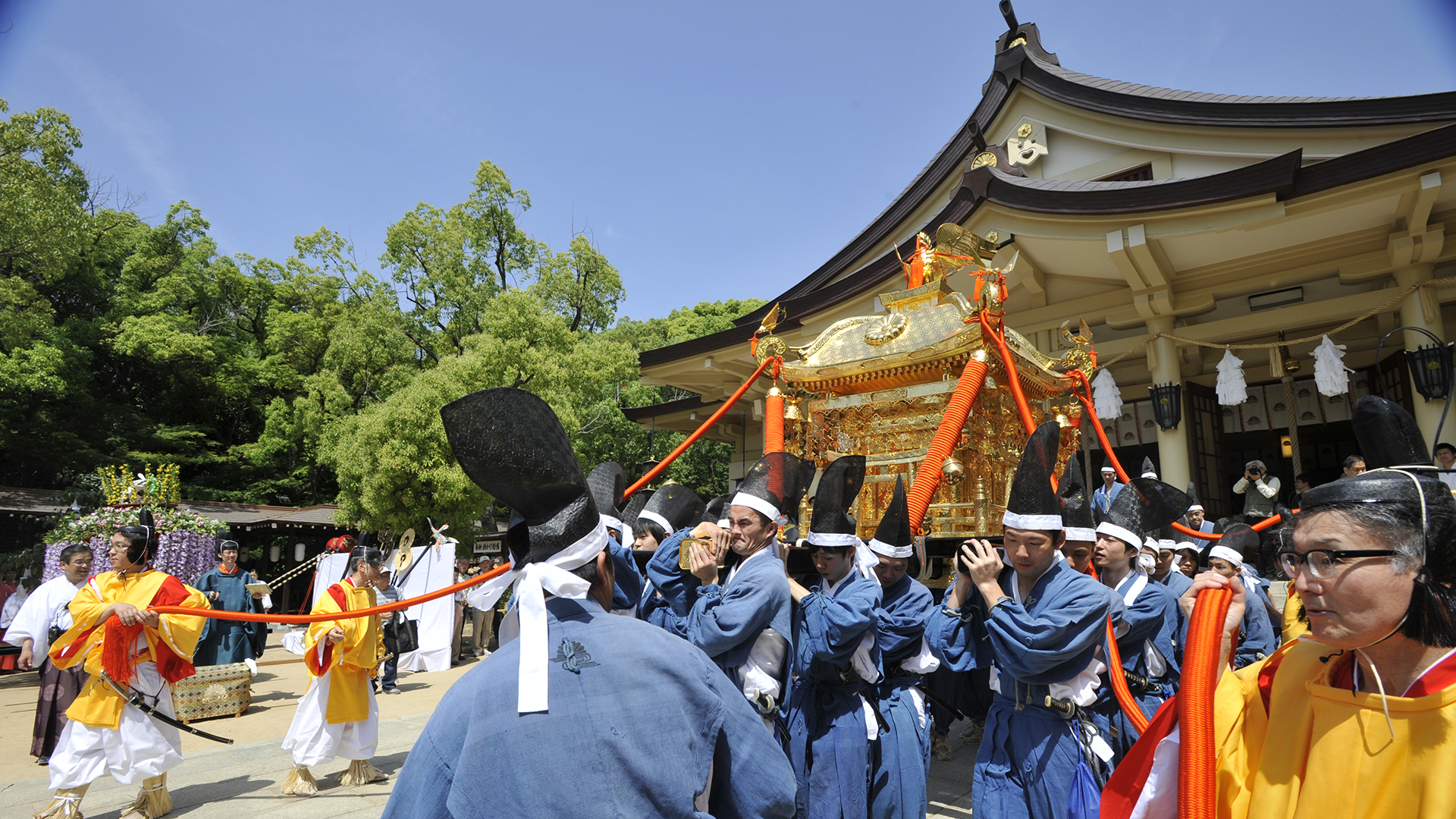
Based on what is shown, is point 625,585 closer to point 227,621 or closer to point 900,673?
point 900,673

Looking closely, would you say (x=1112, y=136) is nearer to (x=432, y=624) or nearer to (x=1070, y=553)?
(x=1070, y=553)

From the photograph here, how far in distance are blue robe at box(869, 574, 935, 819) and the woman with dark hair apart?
5328 millimetres

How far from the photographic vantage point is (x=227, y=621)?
9273 millimetres

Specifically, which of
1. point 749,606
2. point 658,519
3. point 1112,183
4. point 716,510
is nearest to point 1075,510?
point 749,606

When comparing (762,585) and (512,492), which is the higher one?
(512,492)

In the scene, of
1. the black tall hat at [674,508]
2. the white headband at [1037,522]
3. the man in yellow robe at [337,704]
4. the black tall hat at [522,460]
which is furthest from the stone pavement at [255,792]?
the black tall hat at [522,460]

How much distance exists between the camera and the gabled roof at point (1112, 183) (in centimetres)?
688

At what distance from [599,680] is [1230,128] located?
421 inches

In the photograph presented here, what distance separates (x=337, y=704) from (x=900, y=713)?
4.05 metres

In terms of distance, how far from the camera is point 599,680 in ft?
4.67

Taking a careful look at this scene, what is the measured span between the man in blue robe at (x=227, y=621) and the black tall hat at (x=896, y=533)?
28.1 feet

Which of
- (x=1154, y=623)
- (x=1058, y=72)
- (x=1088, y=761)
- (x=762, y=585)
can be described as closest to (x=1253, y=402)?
(x=1058, y=72)

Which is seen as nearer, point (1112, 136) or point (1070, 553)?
point (1070, 553)

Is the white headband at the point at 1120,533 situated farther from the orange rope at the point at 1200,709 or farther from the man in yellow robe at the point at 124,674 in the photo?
the man in yellow robe at the point at 124,674
